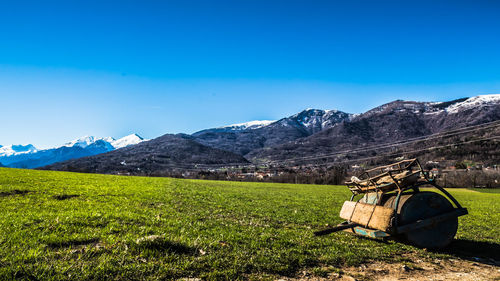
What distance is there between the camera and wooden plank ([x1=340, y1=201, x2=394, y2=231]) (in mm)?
8445

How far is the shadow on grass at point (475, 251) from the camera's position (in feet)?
26.9

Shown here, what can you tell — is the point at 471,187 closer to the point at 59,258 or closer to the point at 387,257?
the point at 387,257

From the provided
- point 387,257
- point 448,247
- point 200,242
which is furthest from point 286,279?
point 448,247

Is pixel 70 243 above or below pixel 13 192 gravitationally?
below

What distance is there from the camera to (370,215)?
9070 mm

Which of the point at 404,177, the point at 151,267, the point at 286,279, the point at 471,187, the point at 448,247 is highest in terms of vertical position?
the point at 404,177

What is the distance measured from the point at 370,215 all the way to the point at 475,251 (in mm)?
3969

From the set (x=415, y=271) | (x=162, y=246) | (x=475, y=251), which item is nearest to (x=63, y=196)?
(x=162, y=246)

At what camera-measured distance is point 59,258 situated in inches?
218

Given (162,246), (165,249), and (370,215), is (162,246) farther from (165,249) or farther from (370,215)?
(370,215)

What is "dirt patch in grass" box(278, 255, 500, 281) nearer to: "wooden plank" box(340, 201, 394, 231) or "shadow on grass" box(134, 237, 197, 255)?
"wooden plank" box(340, 201, 394, 231)

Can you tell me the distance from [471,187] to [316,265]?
12191 centimetres

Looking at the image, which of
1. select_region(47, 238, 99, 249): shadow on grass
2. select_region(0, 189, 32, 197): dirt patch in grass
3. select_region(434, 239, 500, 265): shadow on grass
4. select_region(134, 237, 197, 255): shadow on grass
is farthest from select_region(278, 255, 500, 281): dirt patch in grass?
select_region(0, 189, 32, 197): dirt patch in grass

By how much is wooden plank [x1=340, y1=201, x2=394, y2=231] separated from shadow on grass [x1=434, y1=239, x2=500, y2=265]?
2169mm
